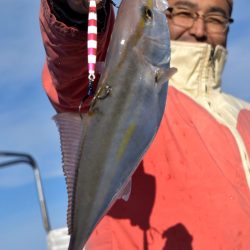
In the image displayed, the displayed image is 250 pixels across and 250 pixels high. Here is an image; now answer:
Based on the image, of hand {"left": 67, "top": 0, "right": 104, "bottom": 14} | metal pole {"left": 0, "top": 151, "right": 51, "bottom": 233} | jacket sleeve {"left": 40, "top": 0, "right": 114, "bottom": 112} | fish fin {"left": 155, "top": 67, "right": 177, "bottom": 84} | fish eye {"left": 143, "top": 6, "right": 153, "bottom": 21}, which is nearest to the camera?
fish fin {"left": 155, "top": 67, "right": 177, "bottom": 84}

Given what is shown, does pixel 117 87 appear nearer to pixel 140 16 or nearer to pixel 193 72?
pixel 140 16

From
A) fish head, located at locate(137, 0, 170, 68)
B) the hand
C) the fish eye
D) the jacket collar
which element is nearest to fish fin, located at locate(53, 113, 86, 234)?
fish head, located at locate(137, 0, 170, 68)

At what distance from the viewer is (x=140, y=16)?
2375 mm

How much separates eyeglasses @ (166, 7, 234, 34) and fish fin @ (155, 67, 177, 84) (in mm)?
1724

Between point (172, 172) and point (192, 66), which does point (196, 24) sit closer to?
point (192, 66)

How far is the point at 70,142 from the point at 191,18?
1.96 m

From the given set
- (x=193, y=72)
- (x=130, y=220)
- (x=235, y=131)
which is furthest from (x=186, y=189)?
(x=193, y=72)

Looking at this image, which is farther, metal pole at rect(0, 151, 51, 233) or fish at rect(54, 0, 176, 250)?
metal pole at rect(0, 151, 51, 233)

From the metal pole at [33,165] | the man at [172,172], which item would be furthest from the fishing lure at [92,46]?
the metal pole at [33,165]

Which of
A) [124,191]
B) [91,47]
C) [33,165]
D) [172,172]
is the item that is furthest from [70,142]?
[33,165]

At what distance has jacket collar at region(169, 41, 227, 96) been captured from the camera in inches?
152

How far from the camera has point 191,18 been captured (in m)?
3.95

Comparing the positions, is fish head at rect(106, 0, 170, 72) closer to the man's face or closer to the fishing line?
the fishing line

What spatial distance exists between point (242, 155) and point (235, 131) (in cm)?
21
